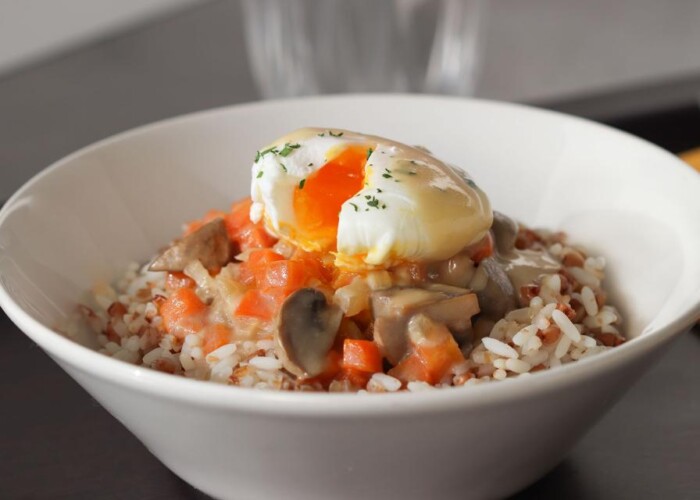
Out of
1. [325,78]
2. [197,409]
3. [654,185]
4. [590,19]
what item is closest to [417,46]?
[325,78]

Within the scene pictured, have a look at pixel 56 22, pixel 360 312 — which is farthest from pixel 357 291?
pixel 56 22

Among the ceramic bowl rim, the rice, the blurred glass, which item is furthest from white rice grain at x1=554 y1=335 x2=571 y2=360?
the blurred glass

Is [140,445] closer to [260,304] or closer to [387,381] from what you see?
[260,304]

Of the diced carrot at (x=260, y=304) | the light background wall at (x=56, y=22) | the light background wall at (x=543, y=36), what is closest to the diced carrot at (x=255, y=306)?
the diced carrot at (x=260, y=304)

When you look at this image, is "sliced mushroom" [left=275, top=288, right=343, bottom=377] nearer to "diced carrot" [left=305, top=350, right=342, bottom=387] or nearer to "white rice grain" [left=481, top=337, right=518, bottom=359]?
"diced carrot" [left=305, top=350, right=342, bottom=387]

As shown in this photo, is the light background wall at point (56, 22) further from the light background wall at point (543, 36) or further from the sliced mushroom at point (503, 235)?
the sliced mushroom at point (503, 235)

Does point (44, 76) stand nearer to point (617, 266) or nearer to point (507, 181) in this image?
point (507, 181)
